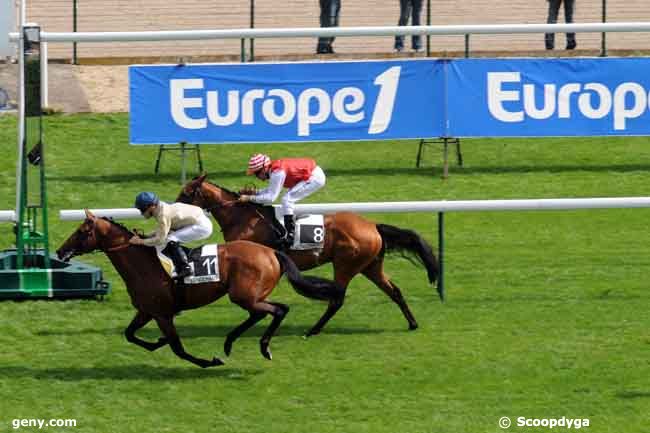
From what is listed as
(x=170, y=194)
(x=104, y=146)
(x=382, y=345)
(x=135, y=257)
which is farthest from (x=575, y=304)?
(x=104, y=146)

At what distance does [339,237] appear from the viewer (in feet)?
41.5

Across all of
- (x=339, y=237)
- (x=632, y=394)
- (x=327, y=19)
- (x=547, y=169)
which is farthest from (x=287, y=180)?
(x=327, y=19)

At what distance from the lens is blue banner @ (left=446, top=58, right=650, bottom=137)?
1648 cm

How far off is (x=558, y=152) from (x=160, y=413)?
929 cm

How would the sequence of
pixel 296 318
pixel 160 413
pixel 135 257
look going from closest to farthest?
1. pixel 160 413
2. pixel 135 257
3. pixel 296 318

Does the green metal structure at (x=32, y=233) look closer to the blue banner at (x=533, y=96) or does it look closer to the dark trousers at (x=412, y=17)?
the blue banner at (x=533, y=96)

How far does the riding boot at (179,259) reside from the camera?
11.4m

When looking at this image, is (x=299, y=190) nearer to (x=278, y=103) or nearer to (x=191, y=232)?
(x=191, y=232)

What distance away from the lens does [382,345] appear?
39.8ft

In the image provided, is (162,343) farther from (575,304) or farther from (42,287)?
(575,304)

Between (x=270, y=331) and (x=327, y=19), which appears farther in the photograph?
(x=327, y=19)

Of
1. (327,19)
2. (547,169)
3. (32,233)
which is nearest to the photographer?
(32,233)

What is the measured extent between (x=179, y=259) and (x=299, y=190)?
1.71 meters

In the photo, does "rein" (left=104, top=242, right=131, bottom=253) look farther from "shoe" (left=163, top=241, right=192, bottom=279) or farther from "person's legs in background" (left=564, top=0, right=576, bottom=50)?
"person's legs in background" (left=564, top=0, right=576, bottom=50)
